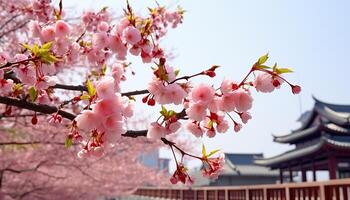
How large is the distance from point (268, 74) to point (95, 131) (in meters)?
1.07

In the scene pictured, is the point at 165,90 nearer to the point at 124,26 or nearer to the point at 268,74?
the point at 268,74

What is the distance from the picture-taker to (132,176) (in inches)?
859

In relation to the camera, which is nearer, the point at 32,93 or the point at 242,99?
the point at 242,99

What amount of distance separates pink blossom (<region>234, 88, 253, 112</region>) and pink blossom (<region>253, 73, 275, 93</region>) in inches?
3.3

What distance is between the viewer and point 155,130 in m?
2.58

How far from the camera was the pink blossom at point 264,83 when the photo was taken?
241 centimetres

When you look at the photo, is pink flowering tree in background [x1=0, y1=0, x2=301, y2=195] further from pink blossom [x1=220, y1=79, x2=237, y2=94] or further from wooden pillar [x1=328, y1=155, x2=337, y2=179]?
wooden pillar [x1=328, y1=155, x2=337, y2=179]

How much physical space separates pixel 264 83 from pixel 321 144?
2637 cm

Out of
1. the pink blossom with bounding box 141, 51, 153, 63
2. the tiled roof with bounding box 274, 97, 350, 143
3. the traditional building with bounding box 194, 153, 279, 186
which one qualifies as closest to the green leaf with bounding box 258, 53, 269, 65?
the pink blossom with bounding box 141, 51, 153, 63

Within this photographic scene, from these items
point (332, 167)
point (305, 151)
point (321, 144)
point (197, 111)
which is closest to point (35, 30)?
point (197, 111)

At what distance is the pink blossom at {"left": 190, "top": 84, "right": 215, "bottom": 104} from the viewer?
7.77 feet

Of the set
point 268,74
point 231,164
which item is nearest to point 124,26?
point 268,74

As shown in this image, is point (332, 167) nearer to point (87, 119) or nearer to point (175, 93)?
point (175, 93)

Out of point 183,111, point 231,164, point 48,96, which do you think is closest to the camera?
point 183,111
